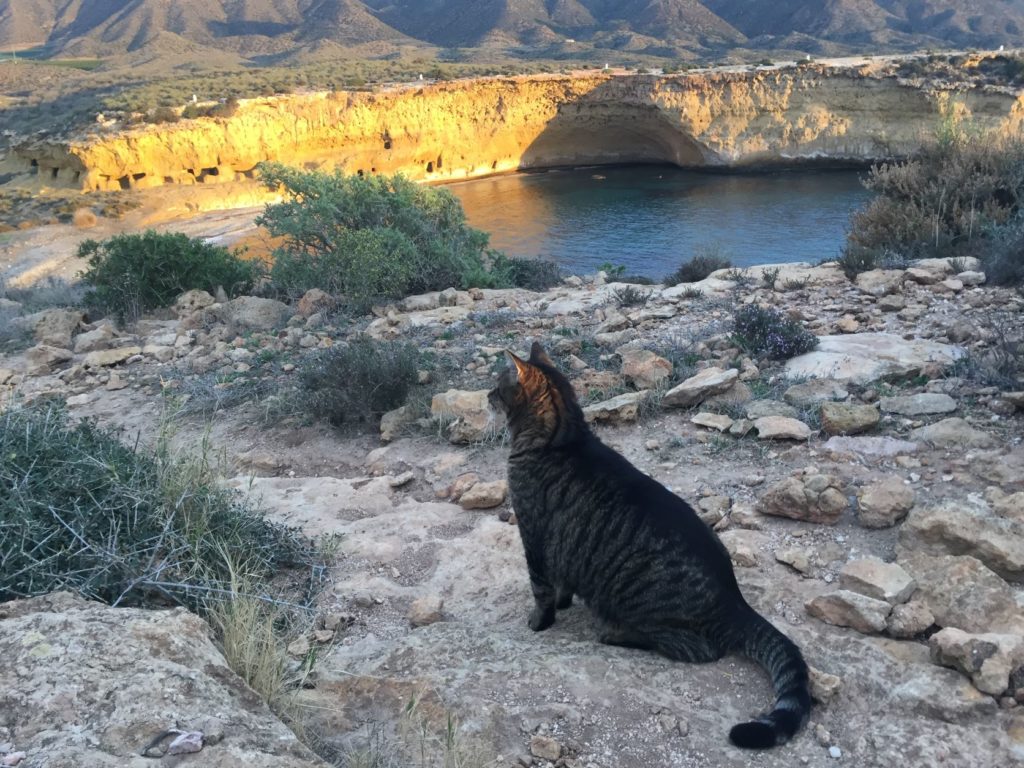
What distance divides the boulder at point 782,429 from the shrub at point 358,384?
296cm

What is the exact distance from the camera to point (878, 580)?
3.30m

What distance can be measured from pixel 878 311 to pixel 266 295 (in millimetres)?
8481

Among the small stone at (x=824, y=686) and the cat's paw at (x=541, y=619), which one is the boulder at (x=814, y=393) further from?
the small stone at (x=824, y=686)

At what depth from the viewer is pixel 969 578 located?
316cm

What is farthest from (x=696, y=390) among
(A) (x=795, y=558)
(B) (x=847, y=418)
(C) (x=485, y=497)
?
(A) (x=795, y=558)

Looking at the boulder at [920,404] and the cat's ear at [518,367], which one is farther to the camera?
the boulder at [920,404]

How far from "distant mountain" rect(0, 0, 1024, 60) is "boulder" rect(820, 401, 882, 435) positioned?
6055 centimetres

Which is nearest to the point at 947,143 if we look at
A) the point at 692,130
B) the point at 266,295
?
the point at 266,295

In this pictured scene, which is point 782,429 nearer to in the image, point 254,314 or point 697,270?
point 254,314

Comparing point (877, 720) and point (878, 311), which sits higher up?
point (878, 311)

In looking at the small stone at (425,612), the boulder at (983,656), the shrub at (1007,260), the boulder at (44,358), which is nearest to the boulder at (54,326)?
the boulder at (44,358)

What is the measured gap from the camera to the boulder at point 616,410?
18.4ft

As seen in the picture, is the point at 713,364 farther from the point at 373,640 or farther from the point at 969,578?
the point at 373,640

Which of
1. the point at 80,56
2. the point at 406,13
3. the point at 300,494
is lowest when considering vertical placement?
the point at 300,494
